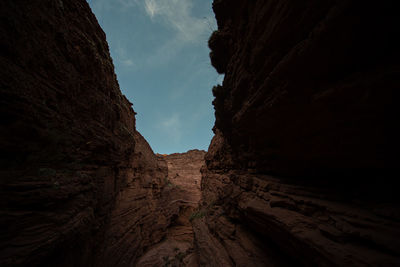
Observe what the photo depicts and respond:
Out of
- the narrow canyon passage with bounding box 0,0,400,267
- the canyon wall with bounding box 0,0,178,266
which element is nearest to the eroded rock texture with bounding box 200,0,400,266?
the narrow canyon passage with bounding box 0,0,400,267

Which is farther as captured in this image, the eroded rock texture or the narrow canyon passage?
the narrow canyon passage

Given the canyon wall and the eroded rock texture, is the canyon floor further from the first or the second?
the eroded rock texture

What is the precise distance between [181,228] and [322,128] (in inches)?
692

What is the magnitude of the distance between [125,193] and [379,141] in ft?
38.4

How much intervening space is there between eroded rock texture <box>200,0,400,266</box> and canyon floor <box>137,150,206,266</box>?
6.36 metres

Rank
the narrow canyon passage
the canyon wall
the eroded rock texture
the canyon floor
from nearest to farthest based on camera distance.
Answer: the eroded rock texture, the narrow canyon passage, the canyon wall, the canyon floor

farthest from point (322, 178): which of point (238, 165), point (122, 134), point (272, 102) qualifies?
point (122, 134)

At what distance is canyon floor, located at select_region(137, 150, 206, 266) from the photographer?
938 centimetres

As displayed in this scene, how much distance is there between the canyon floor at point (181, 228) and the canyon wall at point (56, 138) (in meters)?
2.90

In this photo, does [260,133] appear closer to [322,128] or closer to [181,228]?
[322,128]

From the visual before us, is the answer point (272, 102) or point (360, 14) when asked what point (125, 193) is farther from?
point (360, 14)

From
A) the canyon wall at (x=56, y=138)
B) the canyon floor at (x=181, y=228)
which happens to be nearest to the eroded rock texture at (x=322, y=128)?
the canyon wall at (x=56, y=138)

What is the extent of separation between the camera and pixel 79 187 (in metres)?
4.52

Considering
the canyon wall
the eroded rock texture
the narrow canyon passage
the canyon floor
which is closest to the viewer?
the eroded rock texture
